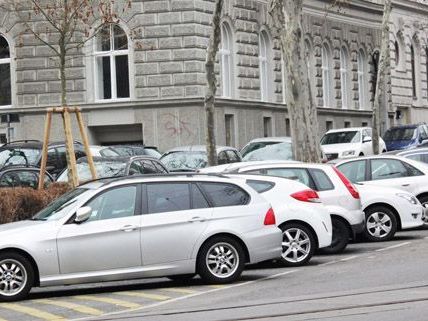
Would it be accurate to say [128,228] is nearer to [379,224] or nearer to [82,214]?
[82,214]

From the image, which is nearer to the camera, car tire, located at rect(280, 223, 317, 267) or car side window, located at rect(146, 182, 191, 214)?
car side window, located at rect(146, 182, 191, 214)

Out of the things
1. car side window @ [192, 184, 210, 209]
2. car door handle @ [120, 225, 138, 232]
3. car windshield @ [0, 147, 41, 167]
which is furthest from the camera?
car windshield @ [0, 147, 41, 167]

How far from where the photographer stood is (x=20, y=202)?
20812 millimetres

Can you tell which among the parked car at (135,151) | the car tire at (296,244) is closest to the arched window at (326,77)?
the parked car at (135,151)

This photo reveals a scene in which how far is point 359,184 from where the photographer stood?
22.3m

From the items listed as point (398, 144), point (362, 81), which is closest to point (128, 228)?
point (398, 144)

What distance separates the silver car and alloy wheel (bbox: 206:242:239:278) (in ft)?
0.04

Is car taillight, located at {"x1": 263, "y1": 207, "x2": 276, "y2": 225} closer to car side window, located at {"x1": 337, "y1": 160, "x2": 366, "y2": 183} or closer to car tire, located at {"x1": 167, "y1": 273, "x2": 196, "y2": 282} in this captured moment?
car tire, located at {"x1": 167, "y1": 273, "x2": 196, "y2": 282}

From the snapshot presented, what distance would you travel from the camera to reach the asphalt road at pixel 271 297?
41.6ft

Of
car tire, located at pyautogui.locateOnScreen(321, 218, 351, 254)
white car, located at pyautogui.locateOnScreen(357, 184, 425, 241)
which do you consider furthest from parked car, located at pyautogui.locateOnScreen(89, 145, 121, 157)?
car tire, located at pyautogui.locateOnScreen(321, 218, 351, 254)

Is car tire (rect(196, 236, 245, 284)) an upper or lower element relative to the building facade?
lower

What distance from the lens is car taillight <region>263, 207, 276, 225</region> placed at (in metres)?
16.4

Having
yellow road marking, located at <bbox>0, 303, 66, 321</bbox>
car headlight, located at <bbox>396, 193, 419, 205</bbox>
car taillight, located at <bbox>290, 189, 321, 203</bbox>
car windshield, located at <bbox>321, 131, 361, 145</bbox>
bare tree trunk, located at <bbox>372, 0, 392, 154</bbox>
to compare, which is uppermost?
bare tree trunk, located at <bbox>372, 0, 392, 154</bbox>

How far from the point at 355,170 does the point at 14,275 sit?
32.4ft
